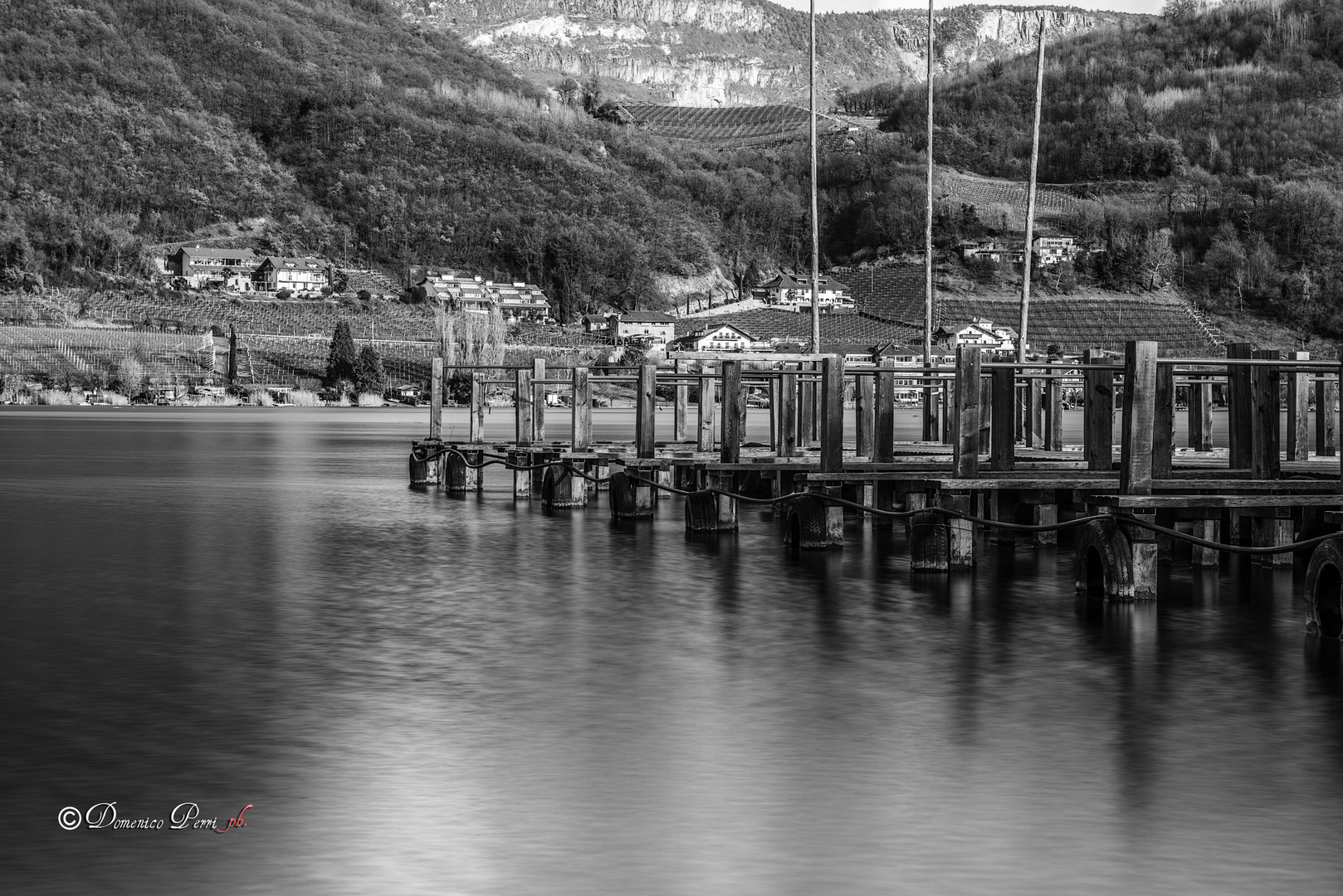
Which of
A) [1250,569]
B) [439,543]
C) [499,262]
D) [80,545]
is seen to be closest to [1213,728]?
[1250,569]

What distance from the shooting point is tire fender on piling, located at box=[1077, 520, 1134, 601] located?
551 inches

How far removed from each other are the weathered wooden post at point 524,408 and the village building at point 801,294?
148 meters

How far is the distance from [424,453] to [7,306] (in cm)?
11307

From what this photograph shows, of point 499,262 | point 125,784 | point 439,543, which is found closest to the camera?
point 125,784

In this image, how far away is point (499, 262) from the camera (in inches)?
7466

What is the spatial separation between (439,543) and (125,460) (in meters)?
25.1

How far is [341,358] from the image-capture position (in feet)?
402

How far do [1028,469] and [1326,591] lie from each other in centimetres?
677

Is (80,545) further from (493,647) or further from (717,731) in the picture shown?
(717,731)

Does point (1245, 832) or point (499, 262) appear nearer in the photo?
point (1245, 832)

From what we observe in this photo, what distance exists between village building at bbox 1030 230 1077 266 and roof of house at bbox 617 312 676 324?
4259 centimetres

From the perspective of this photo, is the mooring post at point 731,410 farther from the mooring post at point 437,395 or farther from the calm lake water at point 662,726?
the mooring post at point 437,395

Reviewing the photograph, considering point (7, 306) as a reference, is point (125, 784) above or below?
below

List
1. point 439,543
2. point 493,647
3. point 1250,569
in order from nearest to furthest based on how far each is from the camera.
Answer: point 493,647, point 1250,569, point 439,543
